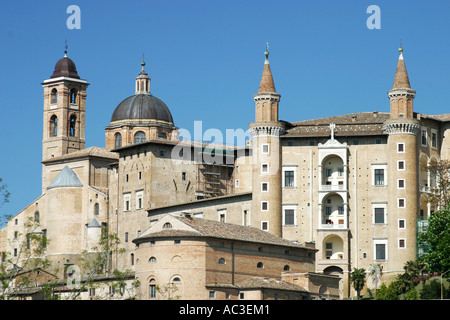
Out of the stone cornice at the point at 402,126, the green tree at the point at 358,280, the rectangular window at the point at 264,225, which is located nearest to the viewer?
the green tree at the point at 358,280

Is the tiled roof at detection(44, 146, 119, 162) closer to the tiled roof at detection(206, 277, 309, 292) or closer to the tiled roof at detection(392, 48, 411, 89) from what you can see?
the tiled roof at detection(392, 48, 411, 89)

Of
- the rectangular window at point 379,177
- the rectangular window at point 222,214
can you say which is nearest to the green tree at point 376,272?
the rectangular window at point 379,177

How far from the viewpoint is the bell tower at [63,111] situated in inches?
4262

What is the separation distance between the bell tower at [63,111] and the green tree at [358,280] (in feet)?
140

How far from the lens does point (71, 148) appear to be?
4264 inches

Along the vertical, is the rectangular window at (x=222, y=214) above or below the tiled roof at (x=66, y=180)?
below

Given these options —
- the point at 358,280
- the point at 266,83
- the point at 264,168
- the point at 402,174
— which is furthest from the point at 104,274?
the point at 402,174

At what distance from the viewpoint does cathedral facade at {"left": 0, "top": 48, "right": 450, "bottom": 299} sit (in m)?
68.8

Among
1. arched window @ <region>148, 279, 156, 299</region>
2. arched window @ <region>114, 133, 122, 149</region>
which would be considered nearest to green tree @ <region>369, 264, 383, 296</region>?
arched window @ <region>148, 279, 156, 299</region>

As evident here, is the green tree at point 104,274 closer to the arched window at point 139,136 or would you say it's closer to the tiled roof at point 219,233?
the tiled roof at point 219,233

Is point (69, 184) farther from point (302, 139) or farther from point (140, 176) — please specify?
point (302, 139)

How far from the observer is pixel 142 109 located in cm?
11000
